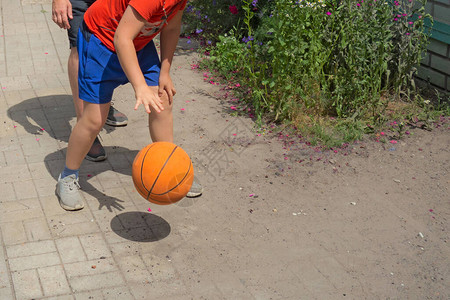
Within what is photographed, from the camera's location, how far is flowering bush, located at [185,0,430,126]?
5.98 m

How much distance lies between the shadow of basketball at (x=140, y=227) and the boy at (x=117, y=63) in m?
0.36

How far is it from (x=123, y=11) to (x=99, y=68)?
47 cm

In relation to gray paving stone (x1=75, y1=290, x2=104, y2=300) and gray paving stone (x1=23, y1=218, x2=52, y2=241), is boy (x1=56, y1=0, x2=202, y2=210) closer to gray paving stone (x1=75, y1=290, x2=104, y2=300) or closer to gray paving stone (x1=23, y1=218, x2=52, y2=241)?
gray paving stone (x1=23, y1=218, x2=52, y2=241)

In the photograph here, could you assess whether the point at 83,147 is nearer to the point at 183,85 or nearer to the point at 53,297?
the point at 53,297

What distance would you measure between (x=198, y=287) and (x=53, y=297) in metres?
0.89

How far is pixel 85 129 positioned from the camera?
4.46m

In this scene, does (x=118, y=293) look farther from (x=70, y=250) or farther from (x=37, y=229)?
(x=37, y=229)

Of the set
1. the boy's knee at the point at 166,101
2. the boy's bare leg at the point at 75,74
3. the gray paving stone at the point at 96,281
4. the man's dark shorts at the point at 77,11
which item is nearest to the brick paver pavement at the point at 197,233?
the gray paving stone at the point at 96,281

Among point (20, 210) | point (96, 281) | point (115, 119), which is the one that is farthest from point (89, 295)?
point (115, 119)

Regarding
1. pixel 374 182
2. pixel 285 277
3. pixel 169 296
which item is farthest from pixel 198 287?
pixel 374 182

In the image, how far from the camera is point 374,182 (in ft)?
17.0

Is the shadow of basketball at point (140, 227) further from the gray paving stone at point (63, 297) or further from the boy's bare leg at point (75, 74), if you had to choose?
the boy's bare leg at point (75, 74)

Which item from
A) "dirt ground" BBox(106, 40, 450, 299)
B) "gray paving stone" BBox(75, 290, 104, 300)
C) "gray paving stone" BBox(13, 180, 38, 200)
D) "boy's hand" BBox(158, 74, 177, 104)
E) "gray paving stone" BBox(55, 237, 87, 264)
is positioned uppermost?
A: "boy's hand" BBox(158, 74, 177, 104)

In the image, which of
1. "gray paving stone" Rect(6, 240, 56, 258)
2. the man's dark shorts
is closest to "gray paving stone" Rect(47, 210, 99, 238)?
"gray paving stone" Rect(6, 240, 56, 258)
